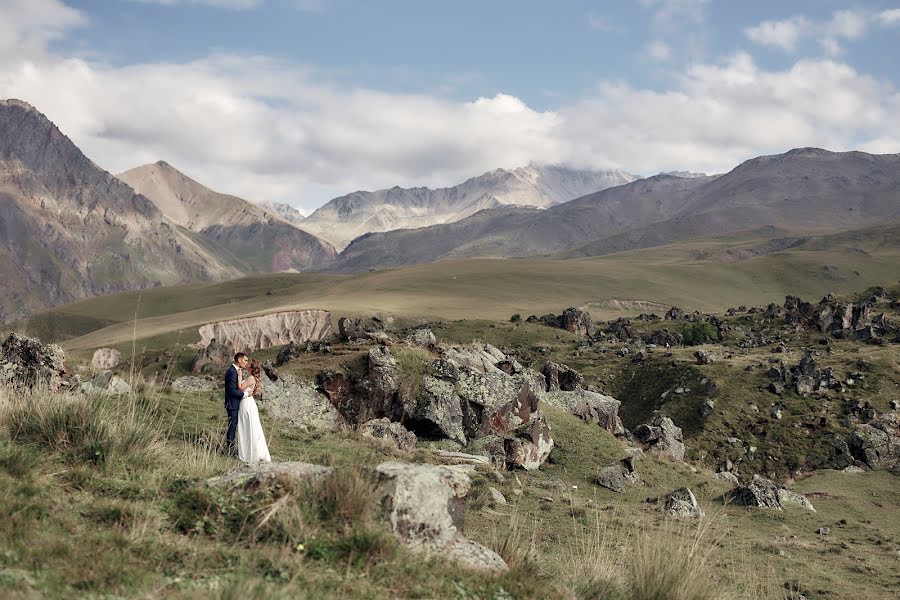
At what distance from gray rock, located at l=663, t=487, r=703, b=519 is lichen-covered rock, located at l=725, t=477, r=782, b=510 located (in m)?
3.74

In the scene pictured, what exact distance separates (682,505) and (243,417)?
46.7 feet

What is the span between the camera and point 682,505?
2088 cm

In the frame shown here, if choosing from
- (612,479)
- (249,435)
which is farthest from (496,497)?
(612,479)

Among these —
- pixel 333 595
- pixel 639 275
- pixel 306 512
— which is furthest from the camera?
pixel 639 275

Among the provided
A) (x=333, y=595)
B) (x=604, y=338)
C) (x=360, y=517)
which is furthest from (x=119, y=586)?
(x=604, y=338)

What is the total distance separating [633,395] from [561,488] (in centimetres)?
3107

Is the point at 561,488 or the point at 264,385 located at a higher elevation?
the point at 264,385

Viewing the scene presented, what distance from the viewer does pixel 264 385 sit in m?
23.0

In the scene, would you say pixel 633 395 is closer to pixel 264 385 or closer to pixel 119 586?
pixel 264 385

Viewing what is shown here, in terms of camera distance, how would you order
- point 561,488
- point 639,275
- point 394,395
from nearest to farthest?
1. point 561,488
2. point 394,395
3. point 639,275

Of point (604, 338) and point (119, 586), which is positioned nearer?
point (119, 586)

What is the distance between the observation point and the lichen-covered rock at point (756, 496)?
79.6ft

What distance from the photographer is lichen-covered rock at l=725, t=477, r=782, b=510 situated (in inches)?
955

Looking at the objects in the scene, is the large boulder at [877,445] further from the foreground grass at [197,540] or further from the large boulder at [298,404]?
the large boulder at [298,404]
